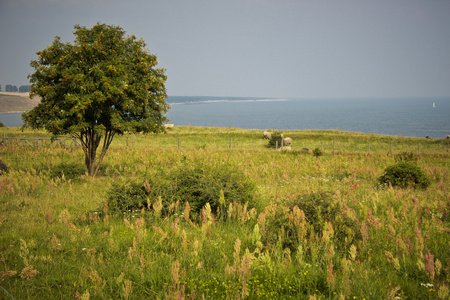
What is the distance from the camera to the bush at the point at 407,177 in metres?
14.2

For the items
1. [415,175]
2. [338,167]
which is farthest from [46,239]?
[338,167]

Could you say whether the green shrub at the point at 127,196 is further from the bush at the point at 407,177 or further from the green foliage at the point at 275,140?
the green foliage at the point at 275,140

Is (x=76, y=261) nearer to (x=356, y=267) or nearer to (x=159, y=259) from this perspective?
(x=159, y=259)

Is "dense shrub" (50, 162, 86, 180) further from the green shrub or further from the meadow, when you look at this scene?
the green shrub

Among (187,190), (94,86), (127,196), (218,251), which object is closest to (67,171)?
(94,86)

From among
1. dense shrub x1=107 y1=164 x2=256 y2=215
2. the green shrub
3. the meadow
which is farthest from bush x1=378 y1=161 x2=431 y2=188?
the green shrub

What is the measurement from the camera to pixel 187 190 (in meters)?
7.88

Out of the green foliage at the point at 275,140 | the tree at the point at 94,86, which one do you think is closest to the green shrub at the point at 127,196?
the tree at the point at 94,86

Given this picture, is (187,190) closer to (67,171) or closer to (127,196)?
(127,196)

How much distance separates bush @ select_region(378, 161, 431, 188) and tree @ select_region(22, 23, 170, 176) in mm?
12259

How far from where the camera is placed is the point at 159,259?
15.0 feet

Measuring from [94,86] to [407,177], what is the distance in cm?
1545

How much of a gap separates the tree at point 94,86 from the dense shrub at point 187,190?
263 inches

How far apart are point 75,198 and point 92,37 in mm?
8965
